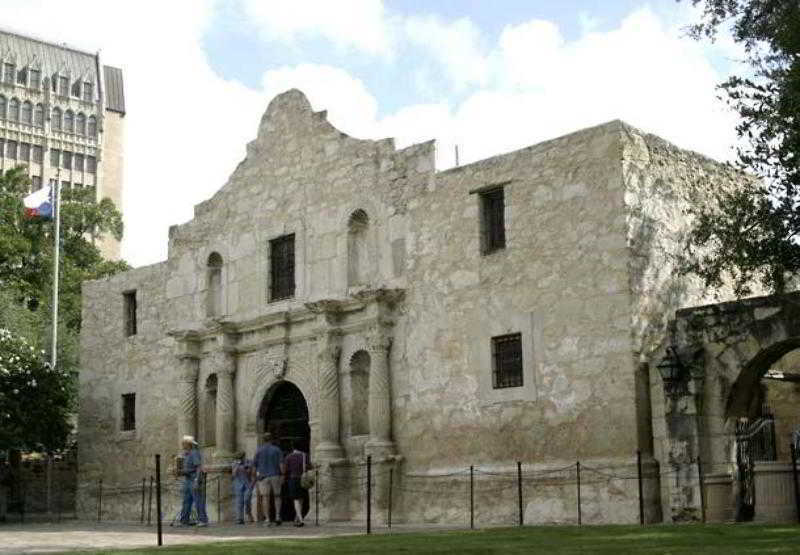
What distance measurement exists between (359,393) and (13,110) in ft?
230

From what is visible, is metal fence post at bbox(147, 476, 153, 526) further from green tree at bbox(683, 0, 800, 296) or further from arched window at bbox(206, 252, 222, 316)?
green tree at bbox(683, 0, 800, 296)

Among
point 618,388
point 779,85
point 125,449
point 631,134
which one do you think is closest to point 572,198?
point 631,134

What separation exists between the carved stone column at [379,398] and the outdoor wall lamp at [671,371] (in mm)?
5290

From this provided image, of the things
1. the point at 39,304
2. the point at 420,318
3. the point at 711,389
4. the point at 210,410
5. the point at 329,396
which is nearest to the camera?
the point at 711,389

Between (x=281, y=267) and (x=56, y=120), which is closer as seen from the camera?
(x=281, y=267)

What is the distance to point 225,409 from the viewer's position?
22844mm

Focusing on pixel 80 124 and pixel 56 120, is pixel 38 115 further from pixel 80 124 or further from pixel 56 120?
pixel 80 124

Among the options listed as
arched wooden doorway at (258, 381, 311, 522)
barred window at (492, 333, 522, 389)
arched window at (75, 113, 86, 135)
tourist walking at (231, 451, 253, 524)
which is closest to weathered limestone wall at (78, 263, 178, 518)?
arched wooden doorway at (258, 381, 311, 522)

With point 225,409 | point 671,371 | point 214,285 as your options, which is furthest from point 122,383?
point 671,371

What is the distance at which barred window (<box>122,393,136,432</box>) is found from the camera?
26156mm

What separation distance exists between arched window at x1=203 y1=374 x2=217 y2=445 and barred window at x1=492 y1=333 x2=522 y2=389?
741 cm

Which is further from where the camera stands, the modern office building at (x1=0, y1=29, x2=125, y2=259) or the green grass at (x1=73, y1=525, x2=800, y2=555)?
the modern office building at (x1=0, y1=29, x2=125, y2=259)

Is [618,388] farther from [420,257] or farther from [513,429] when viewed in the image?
[420,257]

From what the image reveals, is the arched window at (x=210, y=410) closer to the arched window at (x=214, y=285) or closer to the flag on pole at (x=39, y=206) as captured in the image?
the arched window at (x=214, y=285)
